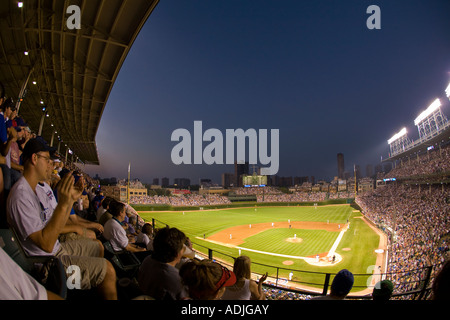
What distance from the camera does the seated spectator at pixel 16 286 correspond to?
958 mm

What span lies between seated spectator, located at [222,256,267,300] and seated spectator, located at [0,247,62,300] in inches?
86.9

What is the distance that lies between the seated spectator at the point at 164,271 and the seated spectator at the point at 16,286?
3.60ft

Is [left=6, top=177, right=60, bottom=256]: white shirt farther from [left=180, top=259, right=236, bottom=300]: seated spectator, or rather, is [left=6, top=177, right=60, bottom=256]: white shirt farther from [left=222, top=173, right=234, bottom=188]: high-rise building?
[left=222, top=173, right=234, bottom=188]: high-rise building

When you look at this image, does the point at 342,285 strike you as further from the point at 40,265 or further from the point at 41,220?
the point at 41,220

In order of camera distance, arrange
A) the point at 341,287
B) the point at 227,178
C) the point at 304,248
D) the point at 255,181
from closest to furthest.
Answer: the point at 341,287 < the point at 304,248 < the point at 255,181 < the point at 227,178

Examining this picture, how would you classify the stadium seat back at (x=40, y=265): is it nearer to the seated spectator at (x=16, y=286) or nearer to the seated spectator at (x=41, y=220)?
the seated spectator at (x=41, y=220)

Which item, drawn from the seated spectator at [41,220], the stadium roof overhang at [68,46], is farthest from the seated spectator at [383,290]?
the stadium roof overhang at [68,46]

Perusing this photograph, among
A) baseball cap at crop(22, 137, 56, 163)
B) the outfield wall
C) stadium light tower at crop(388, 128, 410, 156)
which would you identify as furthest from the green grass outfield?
stadium light tower at crop(388, 128, 410, 156)

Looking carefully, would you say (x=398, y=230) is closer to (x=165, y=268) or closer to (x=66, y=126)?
(x=165, y=268)

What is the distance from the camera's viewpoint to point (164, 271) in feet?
7.13

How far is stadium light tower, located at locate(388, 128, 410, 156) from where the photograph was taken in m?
53.5

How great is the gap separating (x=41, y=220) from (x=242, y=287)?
7.91 feet

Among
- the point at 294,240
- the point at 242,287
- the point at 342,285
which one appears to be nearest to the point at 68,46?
the point at 242,287
